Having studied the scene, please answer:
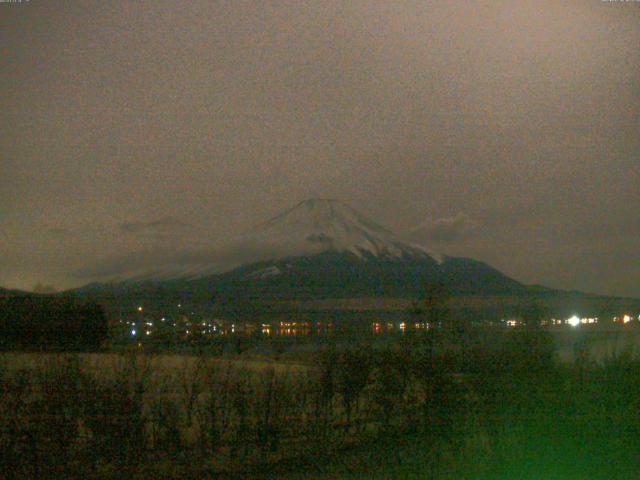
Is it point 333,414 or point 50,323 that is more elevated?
point 50,323

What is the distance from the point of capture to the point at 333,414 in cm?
889

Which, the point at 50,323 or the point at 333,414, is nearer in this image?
the point at 333,414

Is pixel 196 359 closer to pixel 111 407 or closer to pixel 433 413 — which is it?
pixel 111 407

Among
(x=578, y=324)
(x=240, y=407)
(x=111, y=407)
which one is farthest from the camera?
(x=578, y=324)

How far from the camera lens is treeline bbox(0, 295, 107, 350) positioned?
388 inches

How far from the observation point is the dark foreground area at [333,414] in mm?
6965

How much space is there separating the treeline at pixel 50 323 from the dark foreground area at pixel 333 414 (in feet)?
6.13

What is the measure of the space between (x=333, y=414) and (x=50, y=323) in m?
4.40

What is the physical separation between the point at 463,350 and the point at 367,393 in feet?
3.98

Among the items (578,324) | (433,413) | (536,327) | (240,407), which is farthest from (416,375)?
(578,324)

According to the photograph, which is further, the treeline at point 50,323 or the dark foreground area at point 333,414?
the treeline at point 50,323

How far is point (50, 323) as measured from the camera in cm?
1084

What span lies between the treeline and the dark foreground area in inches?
73.5

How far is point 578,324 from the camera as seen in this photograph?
1071 centimetres
